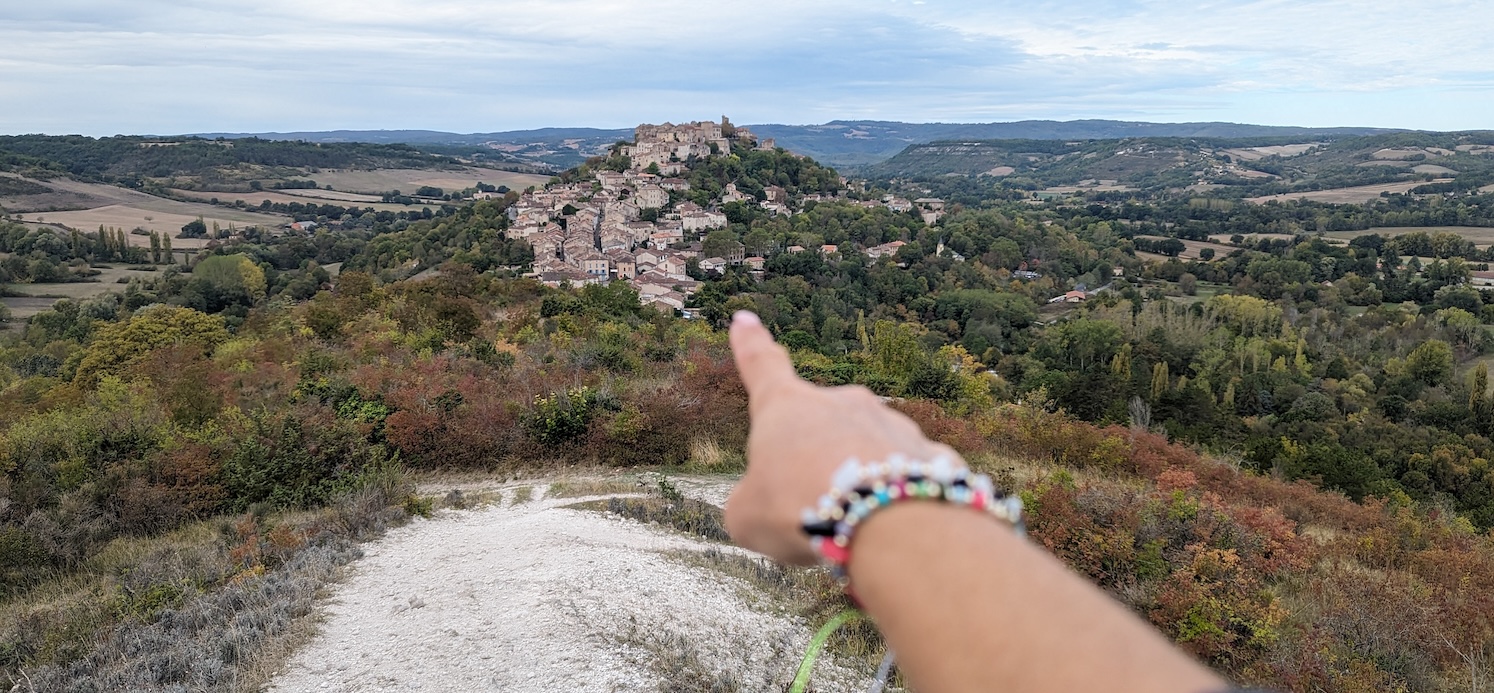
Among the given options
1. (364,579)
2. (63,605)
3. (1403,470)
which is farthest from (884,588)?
(1403,470)

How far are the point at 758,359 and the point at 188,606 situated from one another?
18.4ft

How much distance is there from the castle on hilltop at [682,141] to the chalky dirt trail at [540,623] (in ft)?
217

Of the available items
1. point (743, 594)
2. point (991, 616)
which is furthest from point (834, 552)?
point (743, 594)

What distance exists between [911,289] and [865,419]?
53216mm

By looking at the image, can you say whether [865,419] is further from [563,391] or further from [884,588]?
[563,391]

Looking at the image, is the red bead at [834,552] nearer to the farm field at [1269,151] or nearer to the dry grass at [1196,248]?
the dry grass at [1196,248]

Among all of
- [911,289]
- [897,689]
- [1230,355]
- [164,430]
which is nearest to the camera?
[897,689]

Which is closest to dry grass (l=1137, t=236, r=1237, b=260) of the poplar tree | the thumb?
the poplar tree

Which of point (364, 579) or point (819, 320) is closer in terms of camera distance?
point (364, 579)

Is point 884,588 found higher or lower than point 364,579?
higher

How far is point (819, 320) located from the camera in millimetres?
44281

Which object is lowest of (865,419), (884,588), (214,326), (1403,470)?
(1403,470)

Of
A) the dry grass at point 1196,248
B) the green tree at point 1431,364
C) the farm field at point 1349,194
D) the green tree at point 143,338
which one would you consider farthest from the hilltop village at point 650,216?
the farm field at point 1349,194

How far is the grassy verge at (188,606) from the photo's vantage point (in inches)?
164
